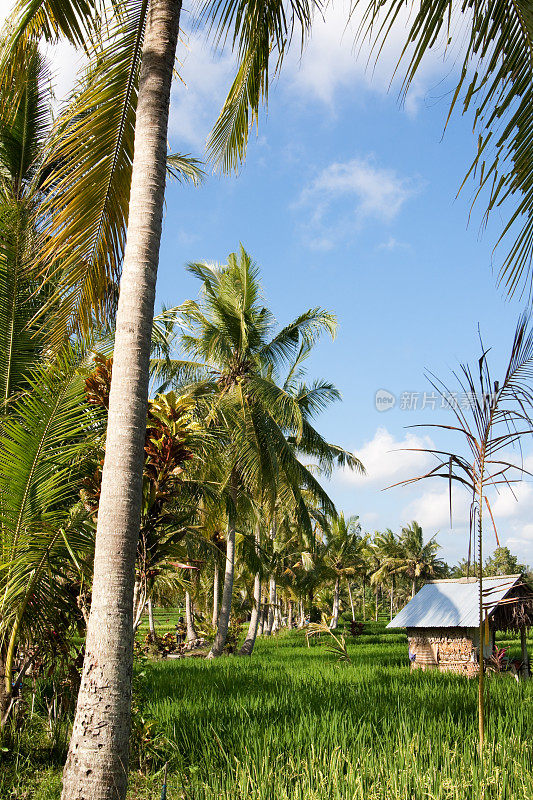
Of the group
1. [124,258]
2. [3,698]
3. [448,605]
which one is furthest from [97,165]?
[448,605]

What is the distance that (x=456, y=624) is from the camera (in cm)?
1384

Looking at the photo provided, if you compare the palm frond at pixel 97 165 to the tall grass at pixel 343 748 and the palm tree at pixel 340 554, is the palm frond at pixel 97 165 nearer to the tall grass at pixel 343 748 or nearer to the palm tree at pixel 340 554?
the tall grass at pixel 343 748

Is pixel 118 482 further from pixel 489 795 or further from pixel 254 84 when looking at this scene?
pixel 254 84

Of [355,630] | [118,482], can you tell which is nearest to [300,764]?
[118,482]

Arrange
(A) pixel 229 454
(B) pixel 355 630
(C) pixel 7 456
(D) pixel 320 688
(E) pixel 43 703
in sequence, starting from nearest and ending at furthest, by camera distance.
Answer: (C) pixel 7 456 < (E) pixel 43 703 < (D) pixel 320 688 < (A) pixel 229 454 < (B) pixel 355 630

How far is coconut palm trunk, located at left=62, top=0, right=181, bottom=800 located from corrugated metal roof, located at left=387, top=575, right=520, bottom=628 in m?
12.3

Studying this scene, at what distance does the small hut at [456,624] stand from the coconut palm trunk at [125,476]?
481 inches

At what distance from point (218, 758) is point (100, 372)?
2.87 m

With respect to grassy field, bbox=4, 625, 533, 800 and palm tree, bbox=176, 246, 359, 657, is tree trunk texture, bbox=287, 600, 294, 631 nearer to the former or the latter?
palm tree, bbox=176, 246, 359, 657

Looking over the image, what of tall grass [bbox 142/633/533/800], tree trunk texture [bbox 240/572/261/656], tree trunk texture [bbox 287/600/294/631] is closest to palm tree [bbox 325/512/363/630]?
Answer: tree trunk texture [bbox 287/600/294/631]

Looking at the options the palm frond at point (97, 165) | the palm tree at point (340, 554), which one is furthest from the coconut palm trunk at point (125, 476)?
the palm tree at point (340, 554)

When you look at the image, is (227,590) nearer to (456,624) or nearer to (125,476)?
(456,624)

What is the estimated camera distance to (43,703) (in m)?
6.26

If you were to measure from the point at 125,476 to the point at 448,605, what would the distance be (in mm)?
14004
